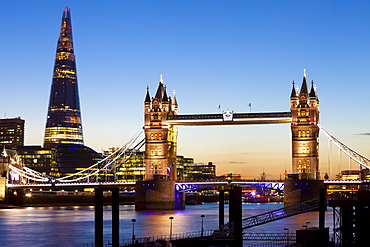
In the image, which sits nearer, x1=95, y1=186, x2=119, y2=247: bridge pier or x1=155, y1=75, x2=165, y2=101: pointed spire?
x1=95, y1=186, x2=119, y2=247: bridge pier

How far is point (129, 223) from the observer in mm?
103375

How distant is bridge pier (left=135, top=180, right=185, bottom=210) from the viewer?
135 meters

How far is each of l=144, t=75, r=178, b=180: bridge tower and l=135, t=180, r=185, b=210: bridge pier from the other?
3.01m

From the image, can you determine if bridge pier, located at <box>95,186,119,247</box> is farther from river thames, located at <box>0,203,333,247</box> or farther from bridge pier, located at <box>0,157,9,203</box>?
bridge pier, located at <box>0,157,9,203</box>

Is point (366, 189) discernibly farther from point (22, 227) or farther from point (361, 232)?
point (22, 227)

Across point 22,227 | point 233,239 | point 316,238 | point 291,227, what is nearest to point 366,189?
point 316,238

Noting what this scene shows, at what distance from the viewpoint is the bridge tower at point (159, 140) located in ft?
465

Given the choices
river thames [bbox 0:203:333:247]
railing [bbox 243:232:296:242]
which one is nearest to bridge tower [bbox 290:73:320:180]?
river thames [bbox 0:203:333:247]

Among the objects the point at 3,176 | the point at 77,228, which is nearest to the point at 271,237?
the point at 77,228

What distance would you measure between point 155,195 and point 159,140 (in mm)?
11322

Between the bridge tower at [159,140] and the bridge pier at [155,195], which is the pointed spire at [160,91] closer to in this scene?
the bridge tower at [159,140]

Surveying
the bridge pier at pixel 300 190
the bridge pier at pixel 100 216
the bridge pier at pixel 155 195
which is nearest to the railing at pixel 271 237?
the bridge pier at pixel 100 216

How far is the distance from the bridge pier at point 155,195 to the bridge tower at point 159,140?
3012 mm

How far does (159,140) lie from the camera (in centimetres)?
14200
